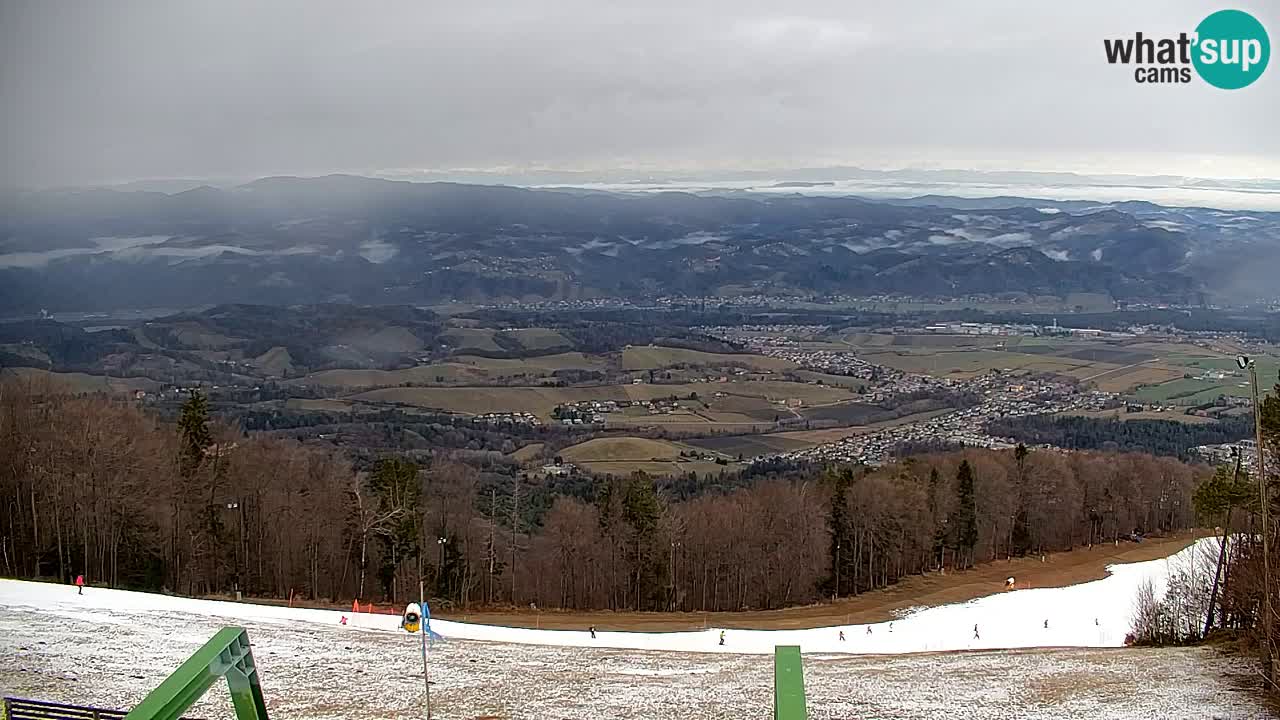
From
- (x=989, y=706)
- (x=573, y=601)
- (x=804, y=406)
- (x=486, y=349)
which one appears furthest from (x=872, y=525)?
(x=486, y=349)

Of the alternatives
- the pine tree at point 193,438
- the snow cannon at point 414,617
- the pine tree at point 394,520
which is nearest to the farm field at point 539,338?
the pine tree at point 193,438

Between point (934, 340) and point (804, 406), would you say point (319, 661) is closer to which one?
point (804, 406)

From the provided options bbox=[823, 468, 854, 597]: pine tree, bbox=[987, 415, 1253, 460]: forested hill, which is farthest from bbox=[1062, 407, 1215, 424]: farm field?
bbox=[823, 468, 854, 597]: pine tree

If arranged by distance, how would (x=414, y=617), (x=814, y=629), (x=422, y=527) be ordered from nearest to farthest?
(x=414, y=617) → (x=814, y=629) → (x=422, y=527)

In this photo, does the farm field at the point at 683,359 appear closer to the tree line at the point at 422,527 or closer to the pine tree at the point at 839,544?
the tree line at the point at 422,527

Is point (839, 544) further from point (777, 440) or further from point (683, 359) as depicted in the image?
point (683, 359)

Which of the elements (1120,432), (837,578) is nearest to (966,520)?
(837,578)
